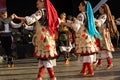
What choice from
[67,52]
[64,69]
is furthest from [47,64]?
[67,52]

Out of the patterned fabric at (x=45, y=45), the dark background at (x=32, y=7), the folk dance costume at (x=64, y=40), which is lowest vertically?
the patterned fabric at (x=45, y=45)

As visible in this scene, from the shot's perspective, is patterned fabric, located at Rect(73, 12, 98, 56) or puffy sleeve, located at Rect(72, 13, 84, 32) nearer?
puffy sleeve, located at Rect(72, 13, 84, 32)

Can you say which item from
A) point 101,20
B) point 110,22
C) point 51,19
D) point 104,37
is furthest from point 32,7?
point 51,19

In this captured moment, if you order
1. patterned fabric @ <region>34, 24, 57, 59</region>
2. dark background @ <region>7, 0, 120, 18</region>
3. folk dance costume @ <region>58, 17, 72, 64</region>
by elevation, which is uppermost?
dark background @ <region>7, 0, 120, 18</region>

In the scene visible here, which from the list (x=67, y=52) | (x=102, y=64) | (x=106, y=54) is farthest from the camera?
(x=67, y=52)

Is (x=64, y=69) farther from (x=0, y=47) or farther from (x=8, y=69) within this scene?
(x=0, y=47)

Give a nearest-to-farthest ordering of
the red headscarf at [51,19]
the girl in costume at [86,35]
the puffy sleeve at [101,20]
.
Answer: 1. the red headscarf at [51,19]
2. the girl in costume at [86,35]
3. the puffy sleeve at [101,20]

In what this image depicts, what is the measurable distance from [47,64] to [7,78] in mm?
1343

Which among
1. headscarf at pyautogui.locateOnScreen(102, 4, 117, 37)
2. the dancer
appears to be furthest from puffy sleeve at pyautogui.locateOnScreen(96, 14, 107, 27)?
headscarf at pyautogui.locateOnScreen(102, 4, 117, 37)

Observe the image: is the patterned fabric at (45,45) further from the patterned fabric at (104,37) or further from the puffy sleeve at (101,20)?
the patterned fabric at (104,37)

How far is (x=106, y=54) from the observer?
32.3 ft

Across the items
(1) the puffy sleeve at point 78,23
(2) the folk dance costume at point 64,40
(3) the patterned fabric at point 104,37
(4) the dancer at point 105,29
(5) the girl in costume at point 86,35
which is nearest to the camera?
(1) the puffy sleeve at point 78,23

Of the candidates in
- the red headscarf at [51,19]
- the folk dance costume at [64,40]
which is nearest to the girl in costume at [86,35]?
the red headscarf at [51,19]

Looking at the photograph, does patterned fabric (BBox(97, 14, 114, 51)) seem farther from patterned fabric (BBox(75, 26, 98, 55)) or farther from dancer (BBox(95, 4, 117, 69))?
patterned fabric (BBox(75, 26, 98, 55))
